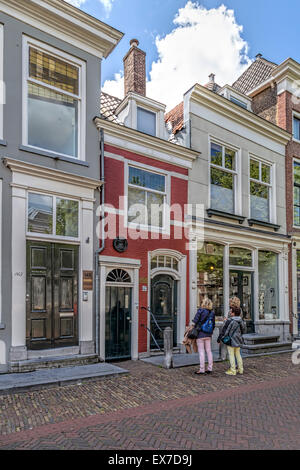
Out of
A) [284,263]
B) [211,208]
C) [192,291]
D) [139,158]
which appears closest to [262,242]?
[284,263]

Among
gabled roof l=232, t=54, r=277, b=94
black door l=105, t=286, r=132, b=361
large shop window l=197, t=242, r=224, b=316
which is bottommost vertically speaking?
black door l=105, t=286, r=132, b=361

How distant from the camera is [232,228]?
13.3 metres

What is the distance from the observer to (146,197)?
11336 millimetres

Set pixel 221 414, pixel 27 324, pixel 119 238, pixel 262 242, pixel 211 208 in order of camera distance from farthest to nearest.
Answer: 1. pixel 262 242
2. pixel 211 208
3. pixel 119 238
4. pixel 27 324
5. pixel 221 414

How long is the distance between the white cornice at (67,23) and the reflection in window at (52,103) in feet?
2.24

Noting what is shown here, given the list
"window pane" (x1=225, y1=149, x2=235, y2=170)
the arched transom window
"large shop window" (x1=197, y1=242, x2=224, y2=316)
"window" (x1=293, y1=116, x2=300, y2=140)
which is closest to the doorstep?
the arched transom window

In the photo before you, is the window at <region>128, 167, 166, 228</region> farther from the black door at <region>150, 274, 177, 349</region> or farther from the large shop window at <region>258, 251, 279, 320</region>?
the large shop window at <region>258, 251, 279, 320</region>

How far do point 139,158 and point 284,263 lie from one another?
8.27 m

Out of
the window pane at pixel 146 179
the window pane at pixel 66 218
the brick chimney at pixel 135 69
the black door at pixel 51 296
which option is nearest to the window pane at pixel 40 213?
the window pane at pixel 66 218

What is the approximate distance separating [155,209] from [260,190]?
583 centimetres

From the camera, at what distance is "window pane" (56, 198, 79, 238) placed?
30.7 ft

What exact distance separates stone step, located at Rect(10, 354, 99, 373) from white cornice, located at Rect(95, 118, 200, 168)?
5924 millimetres

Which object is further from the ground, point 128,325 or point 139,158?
point 139,158
